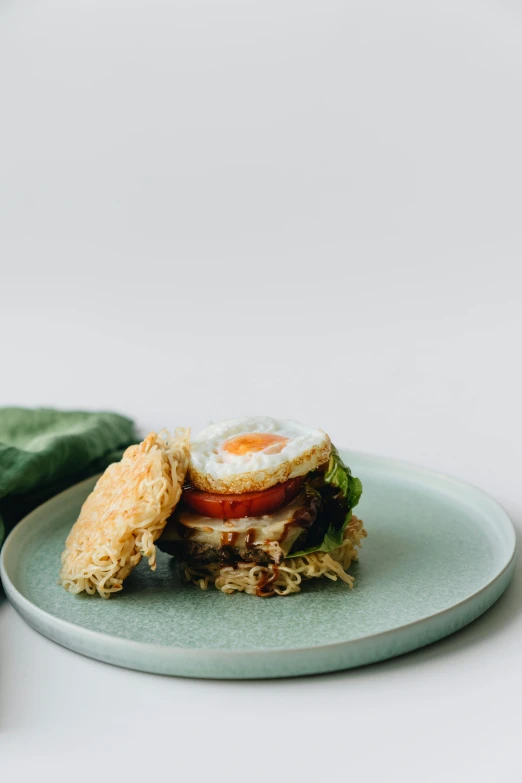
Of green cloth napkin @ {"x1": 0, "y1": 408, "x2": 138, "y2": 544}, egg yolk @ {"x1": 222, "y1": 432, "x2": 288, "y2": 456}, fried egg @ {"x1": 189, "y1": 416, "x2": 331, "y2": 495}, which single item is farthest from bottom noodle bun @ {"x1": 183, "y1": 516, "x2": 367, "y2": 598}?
green cloth napkin @ {"x1": 0, "y1": 408, "x2": 138, "y2": 544}

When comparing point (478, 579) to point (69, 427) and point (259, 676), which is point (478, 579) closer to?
point (259, 676)

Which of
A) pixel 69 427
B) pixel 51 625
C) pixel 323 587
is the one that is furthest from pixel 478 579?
pixel 69 427

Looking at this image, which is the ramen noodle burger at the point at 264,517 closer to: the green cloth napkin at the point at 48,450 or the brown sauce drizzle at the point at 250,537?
the brown sauce drizzle at the point at 250,537

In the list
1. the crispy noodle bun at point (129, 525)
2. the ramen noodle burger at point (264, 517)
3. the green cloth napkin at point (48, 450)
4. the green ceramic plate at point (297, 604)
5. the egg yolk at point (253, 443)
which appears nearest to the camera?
the green ceramic plate at point (297, 604)

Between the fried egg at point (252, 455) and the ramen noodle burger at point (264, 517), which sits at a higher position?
the fried egg at point (252, 455)

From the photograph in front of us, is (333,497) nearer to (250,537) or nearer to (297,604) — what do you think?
(250,537)

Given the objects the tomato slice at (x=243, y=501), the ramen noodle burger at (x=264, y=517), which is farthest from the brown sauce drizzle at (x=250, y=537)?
the tomato slice at (x=243, y=501)

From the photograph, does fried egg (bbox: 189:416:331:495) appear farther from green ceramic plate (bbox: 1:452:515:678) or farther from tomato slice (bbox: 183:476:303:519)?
green ceramic plate (bbox: 1:452:515:678)
